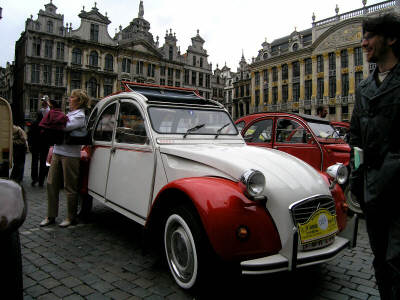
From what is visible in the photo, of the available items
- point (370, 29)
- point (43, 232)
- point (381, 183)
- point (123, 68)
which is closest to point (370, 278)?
point (381, 183)

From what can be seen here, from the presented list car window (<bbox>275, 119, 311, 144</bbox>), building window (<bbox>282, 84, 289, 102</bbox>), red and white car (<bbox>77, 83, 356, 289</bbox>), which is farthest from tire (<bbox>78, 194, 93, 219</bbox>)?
building window (<bbox>282, 84, 289, 102</bbox>)

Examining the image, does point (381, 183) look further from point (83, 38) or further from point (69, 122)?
point (83, 38)

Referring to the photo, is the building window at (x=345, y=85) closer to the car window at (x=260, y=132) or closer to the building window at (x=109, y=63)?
the building window at (x=109, y=63)

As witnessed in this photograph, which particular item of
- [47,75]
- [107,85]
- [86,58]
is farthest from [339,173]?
[86,58]

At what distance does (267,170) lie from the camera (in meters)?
2.80

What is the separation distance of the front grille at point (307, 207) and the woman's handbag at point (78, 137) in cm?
346

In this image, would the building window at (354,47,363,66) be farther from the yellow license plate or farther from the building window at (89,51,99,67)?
the yellow license plate

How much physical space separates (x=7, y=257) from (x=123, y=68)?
43.8 m

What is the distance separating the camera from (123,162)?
12.7 feet

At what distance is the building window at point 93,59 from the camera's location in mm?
39906

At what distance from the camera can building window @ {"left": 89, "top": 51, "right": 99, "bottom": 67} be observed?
39906 millimetres

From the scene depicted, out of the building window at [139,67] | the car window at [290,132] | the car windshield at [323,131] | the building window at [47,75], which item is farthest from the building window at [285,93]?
the car window at [290,132]

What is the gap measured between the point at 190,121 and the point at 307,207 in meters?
1.99

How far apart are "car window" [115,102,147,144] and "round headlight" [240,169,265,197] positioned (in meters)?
1.61
